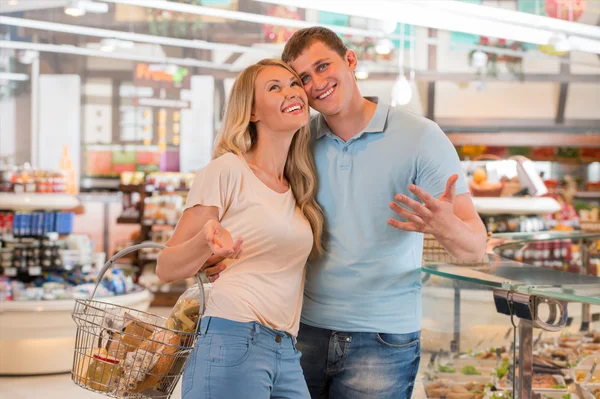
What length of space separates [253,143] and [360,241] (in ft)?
1.45

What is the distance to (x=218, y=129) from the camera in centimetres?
765

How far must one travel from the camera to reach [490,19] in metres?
8.23

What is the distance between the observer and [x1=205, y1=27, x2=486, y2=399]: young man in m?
2.40

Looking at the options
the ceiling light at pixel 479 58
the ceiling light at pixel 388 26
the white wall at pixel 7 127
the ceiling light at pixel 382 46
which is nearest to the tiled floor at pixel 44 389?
the white wall at pixel 7 127

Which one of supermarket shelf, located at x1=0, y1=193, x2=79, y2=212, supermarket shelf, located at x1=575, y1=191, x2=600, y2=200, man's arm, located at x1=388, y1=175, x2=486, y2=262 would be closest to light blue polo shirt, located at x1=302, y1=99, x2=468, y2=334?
man's arm, located at x1=388, y1=175, x2=486, y2=262

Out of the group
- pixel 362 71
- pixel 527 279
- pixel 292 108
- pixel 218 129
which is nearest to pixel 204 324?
pixel 292 108

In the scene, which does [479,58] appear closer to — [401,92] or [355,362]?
[401,92]

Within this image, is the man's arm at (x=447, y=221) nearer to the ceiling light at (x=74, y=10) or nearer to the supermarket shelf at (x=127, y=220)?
the supermarket shelf at (x=127, y=220)

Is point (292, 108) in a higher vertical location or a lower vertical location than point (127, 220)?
higher

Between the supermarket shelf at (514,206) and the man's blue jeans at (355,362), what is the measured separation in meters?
5.60

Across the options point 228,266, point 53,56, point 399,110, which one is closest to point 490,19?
point 53,56

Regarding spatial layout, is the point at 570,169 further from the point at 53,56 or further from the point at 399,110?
the point at 399,110

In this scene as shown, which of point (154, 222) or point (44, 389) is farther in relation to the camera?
point (154, 222)

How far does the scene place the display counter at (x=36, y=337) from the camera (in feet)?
20.9
